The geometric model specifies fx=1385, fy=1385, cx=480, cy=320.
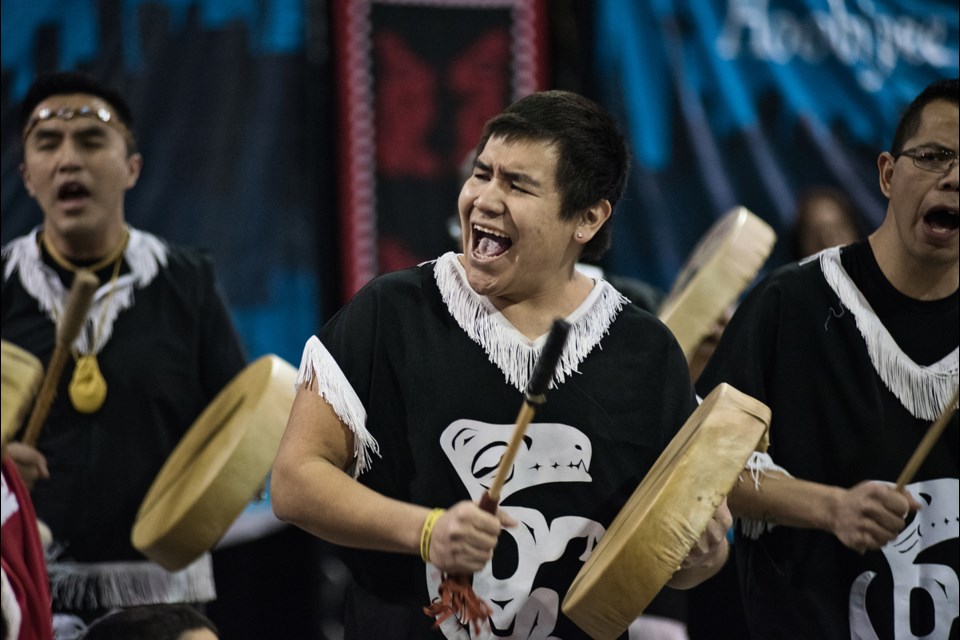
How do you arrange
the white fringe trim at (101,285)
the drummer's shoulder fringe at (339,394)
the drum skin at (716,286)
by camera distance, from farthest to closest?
1. the white fringe trim at (101,285)
2. the drum skin at (716,286)
3. the drummer's shoulder fringe at (339,394)

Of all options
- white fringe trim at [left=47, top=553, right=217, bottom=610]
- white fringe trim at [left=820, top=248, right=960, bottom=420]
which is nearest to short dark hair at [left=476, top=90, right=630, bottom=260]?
white fringe trim at [left=820, top=248, right=960, bottom=420]

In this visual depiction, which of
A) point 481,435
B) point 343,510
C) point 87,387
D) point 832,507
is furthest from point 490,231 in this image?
point 87,387

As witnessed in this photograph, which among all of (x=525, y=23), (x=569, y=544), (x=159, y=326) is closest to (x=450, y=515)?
(x=569, y=544)

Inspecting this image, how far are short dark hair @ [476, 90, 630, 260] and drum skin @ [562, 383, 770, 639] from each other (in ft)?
1.45

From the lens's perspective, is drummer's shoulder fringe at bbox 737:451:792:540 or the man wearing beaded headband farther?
the man wearing beaded headband

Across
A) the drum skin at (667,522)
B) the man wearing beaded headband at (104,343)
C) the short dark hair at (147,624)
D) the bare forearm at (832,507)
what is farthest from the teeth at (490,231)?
the man wearing beaded headband at (104,343)

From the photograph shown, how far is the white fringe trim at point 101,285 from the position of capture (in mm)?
3488

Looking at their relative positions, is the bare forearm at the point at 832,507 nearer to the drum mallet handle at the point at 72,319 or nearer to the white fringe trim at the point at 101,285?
the drum mallet handle at the point at 72,319

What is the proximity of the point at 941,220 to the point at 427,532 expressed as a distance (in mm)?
1311

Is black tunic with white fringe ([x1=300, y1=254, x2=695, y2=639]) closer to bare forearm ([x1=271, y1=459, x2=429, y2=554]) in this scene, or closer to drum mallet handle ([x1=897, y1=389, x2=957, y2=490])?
bare forearm ([x1=271, y1=459, x2=429, y2=554])

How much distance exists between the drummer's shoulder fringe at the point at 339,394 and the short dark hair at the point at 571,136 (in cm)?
45

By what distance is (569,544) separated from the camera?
2281mm

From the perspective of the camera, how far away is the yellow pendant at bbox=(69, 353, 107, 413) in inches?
135

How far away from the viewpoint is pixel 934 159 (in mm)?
2691
